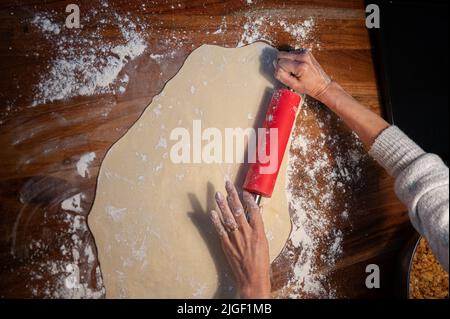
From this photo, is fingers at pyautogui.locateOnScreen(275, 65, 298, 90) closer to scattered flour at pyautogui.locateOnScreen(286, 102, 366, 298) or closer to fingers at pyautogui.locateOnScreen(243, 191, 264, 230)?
scattered flour at pyautogui.locateOnScreen(286, 102, 366, 298)

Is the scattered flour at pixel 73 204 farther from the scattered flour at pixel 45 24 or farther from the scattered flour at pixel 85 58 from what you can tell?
the scattered flour at pixel 45 24

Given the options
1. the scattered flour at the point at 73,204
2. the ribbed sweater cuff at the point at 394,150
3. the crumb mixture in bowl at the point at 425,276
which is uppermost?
the ribbed sweater cuff at the point at 394,150

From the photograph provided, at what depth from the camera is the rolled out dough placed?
1124 mm

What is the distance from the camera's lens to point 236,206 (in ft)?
3.57

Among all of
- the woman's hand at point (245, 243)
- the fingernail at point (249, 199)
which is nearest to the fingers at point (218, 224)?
the woman's hand at point (245, 243)

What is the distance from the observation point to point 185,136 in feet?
3.92

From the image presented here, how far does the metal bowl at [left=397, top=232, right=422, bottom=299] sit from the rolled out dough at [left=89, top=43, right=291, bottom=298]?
1.26ft

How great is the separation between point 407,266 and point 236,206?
58 centimetres

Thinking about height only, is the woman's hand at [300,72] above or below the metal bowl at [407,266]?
above

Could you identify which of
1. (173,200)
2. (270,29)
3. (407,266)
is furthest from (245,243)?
(270,29)

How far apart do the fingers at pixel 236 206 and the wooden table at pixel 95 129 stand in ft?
0.82

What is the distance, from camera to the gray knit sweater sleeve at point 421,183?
888 millimetres

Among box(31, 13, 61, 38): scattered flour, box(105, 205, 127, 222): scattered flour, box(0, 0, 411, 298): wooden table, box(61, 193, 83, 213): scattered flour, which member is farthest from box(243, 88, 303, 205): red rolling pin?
box(31, 13, 61, 38): scattered flour
